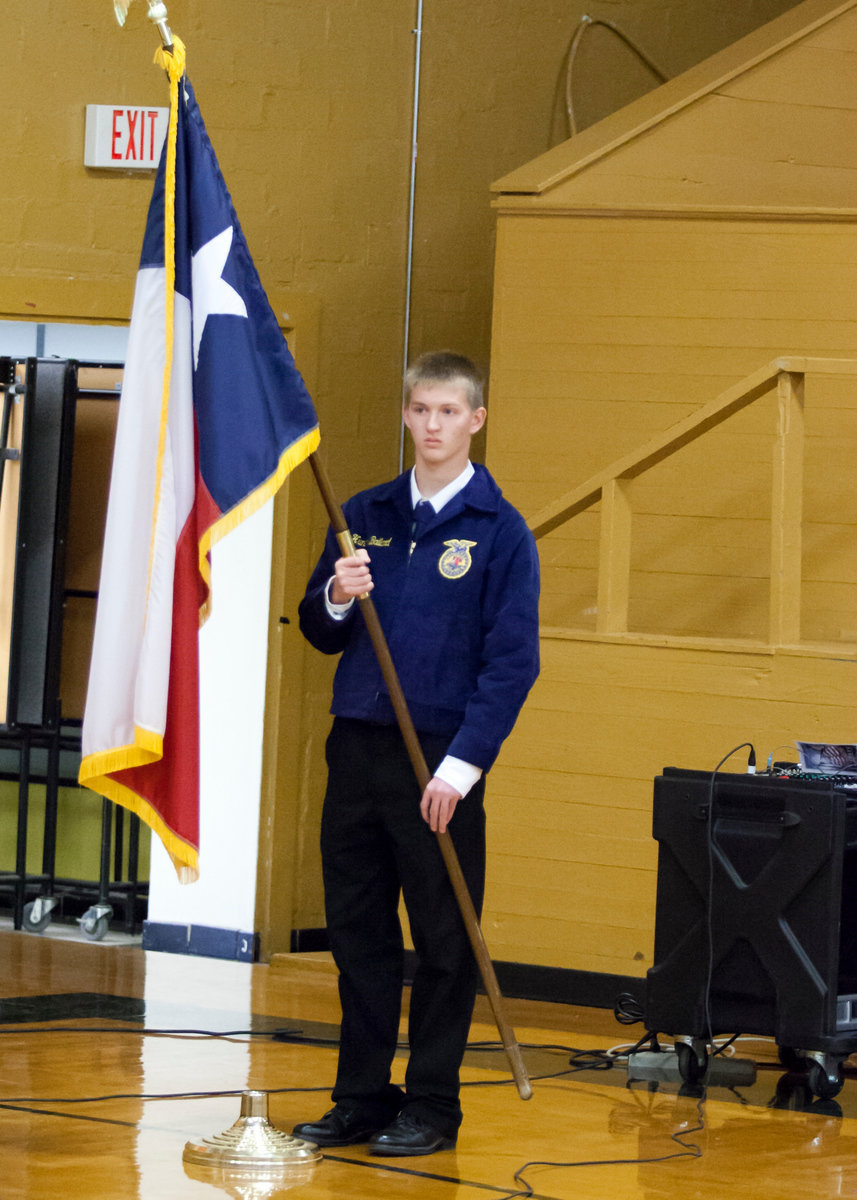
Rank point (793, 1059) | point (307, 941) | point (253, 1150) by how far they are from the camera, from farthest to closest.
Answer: point (307, 941), point (793, 1059), point (253, 1150)

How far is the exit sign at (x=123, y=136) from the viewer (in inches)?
254

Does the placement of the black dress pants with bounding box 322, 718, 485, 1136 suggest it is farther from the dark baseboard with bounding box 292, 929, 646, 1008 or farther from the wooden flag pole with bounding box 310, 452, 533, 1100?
the dark baseboard with bounding box 292, 929, 646, 1008

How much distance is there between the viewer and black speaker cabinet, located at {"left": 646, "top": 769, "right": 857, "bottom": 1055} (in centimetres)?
434

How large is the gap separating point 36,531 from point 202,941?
1738 millimetres

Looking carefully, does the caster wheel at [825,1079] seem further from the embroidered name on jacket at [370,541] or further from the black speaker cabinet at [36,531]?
the black speaker cabinet at [36,531]

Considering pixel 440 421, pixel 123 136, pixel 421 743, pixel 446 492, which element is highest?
pixel 123 136

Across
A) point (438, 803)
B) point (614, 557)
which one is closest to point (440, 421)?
point (438, 803)

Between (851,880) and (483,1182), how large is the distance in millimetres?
1628

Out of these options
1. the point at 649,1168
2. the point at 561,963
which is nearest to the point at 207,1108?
the point at 649,1168

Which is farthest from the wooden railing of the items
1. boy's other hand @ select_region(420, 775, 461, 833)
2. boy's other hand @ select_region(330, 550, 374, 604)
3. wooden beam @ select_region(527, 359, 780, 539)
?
boy's other hand @ select_region(420, 775, 461, 833)

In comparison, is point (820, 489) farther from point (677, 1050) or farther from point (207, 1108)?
point (207, 1108)

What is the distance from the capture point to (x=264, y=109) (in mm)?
6566

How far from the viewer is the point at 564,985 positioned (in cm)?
580

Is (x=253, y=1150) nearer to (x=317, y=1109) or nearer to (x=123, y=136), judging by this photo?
(x=317, y=1109)
